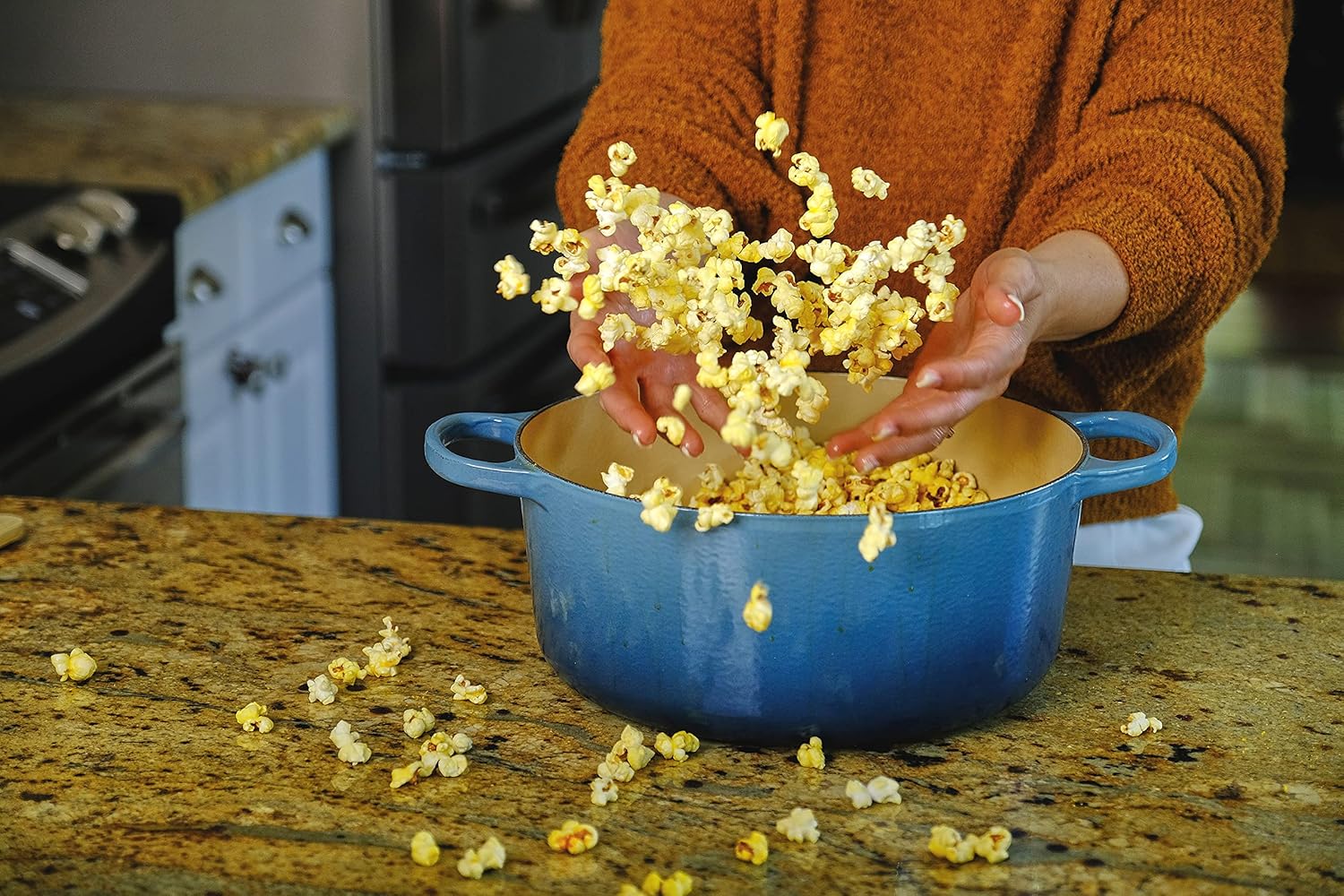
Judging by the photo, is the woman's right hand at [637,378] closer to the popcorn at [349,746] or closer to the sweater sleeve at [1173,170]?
the popcorn at [349,746]

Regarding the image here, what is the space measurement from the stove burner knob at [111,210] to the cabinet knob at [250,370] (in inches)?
12.7

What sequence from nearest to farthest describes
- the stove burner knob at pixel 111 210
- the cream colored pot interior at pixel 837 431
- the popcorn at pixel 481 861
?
the popcorn at pixel 481 861
the cream colored pot interior at pixel 837 431
the stove burner knob at pixel 111 210

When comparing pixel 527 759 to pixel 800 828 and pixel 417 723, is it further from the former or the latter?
pixel 800 828

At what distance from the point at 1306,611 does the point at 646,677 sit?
19.9 inches

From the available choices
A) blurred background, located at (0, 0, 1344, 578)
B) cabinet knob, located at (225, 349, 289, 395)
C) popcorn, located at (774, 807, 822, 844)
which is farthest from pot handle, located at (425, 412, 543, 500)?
cabinet knob, located at (225, 349, 289, 395)

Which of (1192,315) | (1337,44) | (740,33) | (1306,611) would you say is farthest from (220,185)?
(1337,44)

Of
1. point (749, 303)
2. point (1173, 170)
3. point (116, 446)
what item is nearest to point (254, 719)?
point (749, 303)

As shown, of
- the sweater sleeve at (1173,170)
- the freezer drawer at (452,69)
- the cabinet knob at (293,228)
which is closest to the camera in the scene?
the sweater sleeve at (1173,170)

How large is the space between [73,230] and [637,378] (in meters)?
1.27

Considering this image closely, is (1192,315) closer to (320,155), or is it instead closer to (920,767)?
(920,767)

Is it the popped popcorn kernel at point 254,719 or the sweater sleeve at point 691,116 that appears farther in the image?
the sweater sleeve at point 691,116

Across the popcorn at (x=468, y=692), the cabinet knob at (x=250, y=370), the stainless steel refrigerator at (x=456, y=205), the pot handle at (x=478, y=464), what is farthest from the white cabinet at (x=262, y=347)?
the popcorn at (x=468, y=692)

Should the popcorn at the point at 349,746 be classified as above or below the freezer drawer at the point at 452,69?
below

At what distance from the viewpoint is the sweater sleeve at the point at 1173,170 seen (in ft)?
3.85
